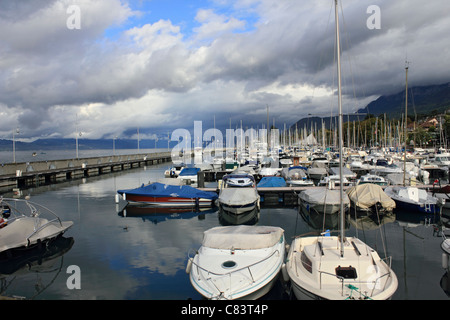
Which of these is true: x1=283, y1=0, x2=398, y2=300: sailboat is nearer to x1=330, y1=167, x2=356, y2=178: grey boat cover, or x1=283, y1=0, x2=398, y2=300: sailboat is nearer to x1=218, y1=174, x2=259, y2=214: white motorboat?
x1=218, y1=174, x2=259, y2=214: white motorboat

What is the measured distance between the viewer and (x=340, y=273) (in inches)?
383

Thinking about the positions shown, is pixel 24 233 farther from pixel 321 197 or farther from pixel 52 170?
pixel 52 170

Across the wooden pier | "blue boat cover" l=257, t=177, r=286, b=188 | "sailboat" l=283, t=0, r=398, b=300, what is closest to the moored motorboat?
"blue boat cover" l=257, t=177, r=286, b=188

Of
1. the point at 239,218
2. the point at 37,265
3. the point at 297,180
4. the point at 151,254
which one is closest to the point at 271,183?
the point at 297,180

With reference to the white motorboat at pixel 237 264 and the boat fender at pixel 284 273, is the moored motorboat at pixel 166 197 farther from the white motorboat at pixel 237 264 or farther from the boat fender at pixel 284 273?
the boat fender at pixel 284 273

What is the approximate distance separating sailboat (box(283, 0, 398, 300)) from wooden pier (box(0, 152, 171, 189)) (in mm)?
43217

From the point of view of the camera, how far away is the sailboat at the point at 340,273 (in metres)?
9.02

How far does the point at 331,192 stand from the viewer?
24359mm

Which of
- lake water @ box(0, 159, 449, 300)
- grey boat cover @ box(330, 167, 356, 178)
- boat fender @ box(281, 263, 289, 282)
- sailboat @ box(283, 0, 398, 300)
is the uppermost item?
grey boat cover @ box(330, 167, 356, 178)

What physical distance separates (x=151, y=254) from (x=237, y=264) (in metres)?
6.94

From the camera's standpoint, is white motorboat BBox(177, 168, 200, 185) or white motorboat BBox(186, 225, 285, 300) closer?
white motorboat BBox(186, 225, 285, 300)

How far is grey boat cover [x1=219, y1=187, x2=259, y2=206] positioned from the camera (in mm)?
→ 23664
